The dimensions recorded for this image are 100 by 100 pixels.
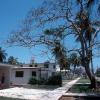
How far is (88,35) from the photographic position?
131 ft

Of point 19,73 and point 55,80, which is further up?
point 19,73

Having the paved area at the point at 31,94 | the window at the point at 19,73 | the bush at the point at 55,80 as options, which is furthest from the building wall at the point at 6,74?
the window at the point at 19,73

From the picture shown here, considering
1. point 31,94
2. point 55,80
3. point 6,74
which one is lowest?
point 31,94

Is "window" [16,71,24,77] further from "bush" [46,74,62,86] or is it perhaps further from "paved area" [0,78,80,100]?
"paved area" [0,78,80,100]

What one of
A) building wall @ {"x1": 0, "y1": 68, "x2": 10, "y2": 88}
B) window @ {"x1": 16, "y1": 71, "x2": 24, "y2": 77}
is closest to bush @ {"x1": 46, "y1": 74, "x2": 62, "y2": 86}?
window @ {"x1": 16, "y1": 71, "x2": 24, "y2": 77}

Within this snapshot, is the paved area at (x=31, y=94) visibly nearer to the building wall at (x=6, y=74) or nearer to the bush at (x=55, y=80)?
the building wall at (x=6, y=74)

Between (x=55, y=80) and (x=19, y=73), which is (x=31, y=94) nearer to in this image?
(x=55, y=80)

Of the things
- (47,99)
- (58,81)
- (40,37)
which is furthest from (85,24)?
(47,99)

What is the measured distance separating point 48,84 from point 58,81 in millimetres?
1581

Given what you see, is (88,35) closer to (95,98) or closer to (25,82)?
(25,82)

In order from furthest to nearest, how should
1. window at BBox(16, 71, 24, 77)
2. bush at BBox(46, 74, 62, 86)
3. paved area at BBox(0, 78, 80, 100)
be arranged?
window at BBox(16, 71, 24, 77)
bush at BBox(46, 74, 62, 86)
paved area at BBox(0, 78, 80, 100)

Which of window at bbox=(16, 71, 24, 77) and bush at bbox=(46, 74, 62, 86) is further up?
window at bbox=(16, 71, 24, 77)

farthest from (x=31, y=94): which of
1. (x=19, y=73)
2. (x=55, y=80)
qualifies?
(x=19, y=73)

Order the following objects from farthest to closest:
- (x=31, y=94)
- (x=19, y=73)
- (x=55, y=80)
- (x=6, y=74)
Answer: (x=19, y=73)
(x=55, y=80)
(x=6, y=74)
(x=31, y=94)
